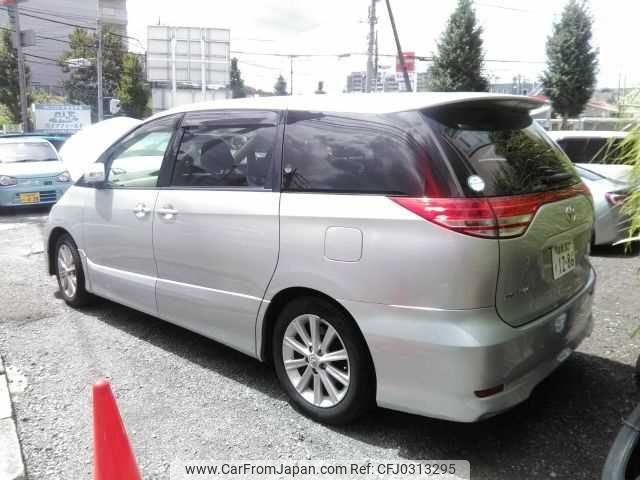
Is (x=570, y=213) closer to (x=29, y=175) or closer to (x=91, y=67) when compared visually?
(x=29, y=175)

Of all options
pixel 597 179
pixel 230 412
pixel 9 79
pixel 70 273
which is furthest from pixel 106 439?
pixel 9 79

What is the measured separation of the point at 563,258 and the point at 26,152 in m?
11.7

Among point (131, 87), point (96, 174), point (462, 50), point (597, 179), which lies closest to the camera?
point (96, 174)

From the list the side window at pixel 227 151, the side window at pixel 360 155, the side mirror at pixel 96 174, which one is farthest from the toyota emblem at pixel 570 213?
the side mirror at pixel 96 174

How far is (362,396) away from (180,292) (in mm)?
1474

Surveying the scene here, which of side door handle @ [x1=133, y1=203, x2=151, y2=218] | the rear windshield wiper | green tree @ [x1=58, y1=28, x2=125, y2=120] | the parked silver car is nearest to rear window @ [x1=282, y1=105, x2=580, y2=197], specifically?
the rear windshield wiper

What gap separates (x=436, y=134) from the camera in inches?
104

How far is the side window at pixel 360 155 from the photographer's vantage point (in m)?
2.63

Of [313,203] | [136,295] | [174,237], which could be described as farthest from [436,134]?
[136,295]

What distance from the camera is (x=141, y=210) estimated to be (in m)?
3.92

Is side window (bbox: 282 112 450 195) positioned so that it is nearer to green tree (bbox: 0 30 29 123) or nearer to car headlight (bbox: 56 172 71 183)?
car headlight (bbox: 56 172 71 183)

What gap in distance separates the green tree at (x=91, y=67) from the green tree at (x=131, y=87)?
2.17 m

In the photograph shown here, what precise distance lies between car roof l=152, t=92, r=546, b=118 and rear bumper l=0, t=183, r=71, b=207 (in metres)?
8.75

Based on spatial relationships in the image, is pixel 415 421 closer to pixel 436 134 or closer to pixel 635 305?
pixel 436 134
